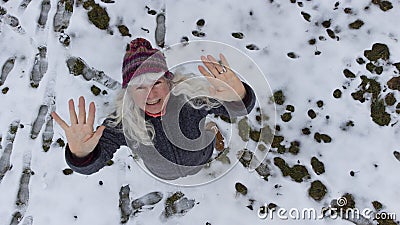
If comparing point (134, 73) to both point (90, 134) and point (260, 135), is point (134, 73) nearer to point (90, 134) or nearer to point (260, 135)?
point (90, 134)

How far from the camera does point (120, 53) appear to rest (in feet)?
8.57

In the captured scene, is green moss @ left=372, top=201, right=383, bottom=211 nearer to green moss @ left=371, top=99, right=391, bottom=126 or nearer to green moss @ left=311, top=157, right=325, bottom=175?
green moss @ left=311, top=157, right=325, bottom=175

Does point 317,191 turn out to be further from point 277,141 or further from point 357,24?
point 357,24

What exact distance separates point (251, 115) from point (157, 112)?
96 centimetres

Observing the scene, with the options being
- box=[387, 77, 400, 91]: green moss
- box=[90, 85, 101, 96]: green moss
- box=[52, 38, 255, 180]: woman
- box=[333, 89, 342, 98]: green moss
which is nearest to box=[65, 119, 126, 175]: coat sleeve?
box=[52, 38, 255, 180]: woman

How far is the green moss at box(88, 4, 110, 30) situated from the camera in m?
2.65

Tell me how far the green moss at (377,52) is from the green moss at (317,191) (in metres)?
0.75

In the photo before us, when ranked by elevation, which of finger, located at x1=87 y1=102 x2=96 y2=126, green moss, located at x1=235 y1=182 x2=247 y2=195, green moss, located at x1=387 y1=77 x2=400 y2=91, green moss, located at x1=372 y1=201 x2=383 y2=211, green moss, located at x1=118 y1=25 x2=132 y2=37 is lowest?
green moss, located at x1=372 y1=201 x2=383 y2=211

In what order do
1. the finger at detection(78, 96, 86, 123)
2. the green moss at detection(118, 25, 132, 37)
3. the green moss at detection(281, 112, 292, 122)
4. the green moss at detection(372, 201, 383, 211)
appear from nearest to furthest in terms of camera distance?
the finger at detection(78, 96, 86, 123)
the green moss at detection(372, 201, 383, 211)
the green moss at detection(281, 112, 292, 122)
the green moss at detection(118, 25, 132, 37)

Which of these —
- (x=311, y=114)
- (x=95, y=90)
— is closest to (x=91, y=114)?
(x=95, y=90)

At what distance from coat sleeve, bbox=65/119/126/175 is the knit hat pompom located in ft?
0.69

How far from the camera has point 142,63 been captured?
1.65m

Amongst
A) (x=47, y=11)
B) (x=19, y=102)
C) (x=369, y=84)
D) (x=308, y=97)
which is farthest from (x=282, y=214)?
(x=47, y=11)

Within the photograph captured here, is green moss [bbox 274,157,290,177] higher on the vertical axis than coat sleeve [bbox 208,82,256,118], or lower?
lower
